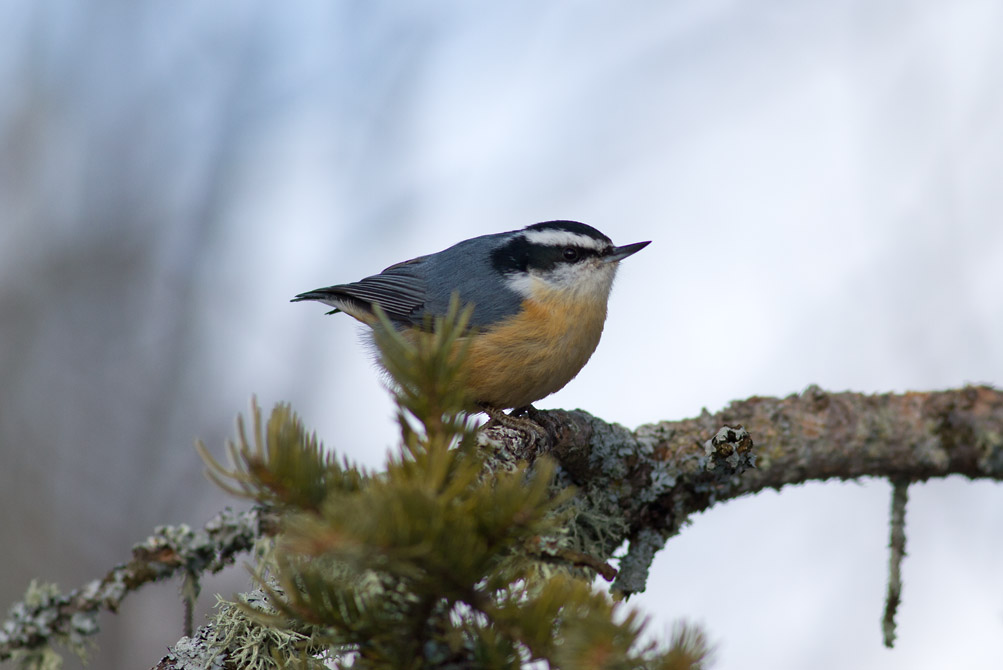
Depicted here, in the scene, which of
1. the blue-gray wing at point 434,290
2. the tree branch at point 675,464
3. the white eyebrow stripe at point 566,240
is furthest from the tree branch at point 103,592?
the white eyebrow stripe at point 566,240

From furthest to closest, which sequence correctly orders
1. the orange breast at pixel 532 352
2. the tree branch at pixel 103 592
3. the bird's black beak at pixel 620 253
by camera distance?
1. the bird's black beak at pixel 620 253
2. the orange breast at pixel 532 352
3. the tree branch at pixel 103 592

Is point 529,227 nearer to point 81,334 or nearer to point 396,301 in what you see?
point 396,301

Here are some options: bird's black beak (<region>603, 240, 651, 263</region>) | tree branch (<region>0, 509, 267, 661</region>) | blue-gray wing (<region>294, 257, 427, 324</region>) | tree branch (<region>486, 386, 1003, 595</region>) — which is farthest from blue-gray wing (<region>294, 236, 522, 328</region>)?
tree branch (<region>0, 509, 267, 661</region>)

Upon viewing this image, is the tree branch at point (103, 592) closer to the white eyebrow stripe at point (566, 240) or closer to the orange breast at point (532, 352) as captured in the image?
the orange breast at point (532, 352)

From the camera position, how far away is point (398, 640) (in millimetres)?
840

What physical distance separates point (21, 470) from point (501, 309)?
13.0 feet

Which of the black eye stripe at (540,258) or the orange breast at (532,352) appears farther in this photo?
the black eye stripe at (540,258)

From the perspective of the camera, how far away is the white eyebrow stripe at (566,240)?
311cm

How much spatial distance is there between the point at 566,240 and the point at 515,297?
0.35m

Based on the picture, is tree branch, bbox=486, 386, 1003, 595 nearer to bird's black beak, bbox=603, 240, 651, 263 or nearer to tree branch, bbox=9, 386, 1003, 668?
tree branch, bbox=9, 386, 1003, 668

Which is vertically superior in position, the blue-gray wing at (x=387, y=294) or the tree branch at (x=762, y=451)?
the blue-gray wing at (x=387, y=294)

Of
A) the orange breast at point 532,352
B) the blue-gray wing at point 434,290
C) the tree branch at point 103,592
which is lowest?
the tree branch at point 103,592

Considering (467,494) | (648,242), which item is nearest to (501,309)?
(648,242)

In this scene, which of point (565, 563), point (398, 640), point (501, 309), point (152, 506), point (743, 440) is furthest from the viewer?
point (152, 506)
